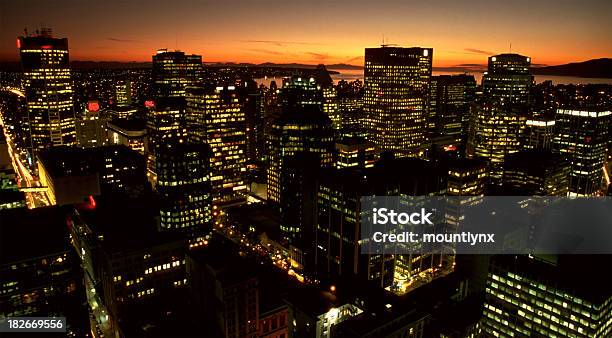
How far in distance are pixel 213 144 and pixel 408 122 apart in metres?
61.7

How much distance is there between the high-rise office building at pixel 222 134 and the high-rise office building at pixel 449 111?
76.0 m

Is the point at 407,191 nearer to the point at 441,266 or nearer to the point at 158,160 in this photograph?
the point at 441,266

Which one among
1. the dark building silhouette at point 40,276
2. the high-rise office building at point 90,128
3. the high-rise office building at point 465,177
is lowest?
the dark building silhouette at point 40,276

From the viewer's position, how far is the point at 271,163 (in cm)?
9525

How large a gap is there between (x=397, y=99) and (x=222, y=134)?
5712cm

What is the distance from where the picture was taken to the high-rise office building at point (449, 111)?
161 m

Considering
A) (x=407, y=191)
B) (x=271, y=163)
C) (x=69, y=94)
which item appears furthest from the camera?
(x=69, y=94)

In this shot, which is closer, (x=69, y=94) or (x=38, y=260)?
(x=38, y=260)

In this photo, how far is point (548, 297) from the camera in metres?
50.5

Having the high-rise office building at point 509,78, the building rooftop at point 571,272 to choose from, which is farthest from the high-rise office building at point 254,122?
the building rooftop at point 571,272

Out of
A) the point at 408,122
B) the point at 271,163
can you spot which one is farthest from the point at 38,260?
the point at 408,122

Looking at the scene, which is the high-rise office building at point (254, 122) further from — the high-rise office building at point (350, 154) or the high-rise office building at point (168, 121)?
the high-rise office building at point (350, 154)

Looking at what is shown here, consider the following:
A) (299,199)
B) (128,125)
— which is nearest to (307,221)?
(299,199)

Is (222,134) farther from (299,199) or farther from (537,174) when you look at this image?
(537,174)
